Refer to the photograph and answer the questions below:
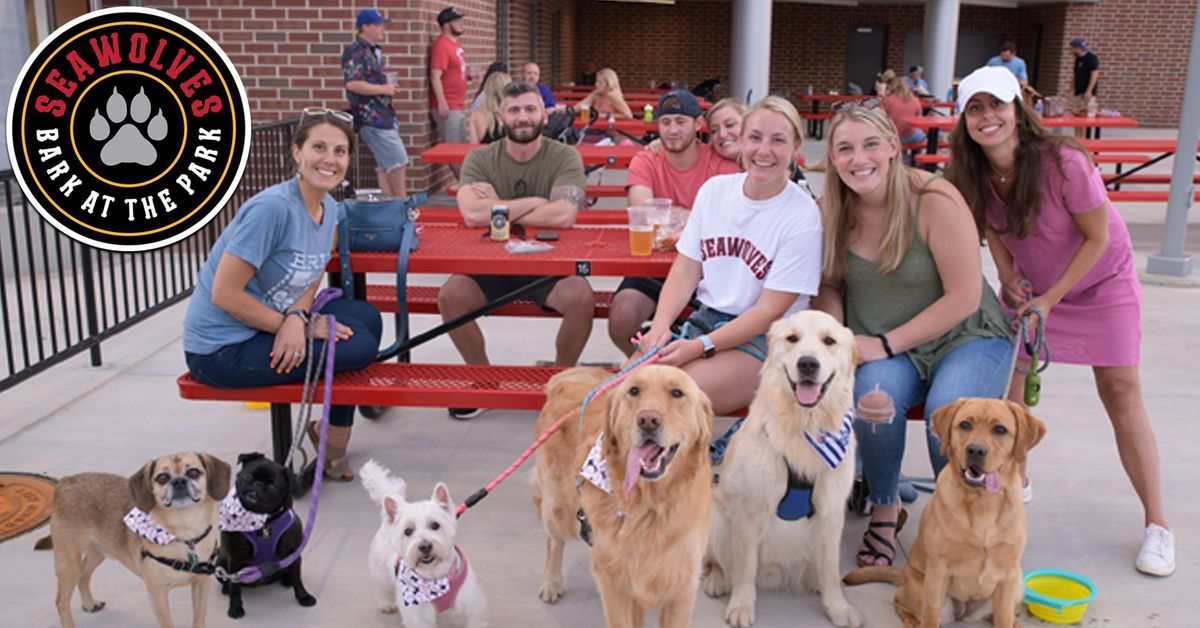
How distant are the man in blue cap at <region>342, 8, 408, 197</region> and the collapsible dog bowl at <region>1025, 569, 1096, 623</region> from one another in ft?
22.7

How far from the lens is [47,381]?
539cm

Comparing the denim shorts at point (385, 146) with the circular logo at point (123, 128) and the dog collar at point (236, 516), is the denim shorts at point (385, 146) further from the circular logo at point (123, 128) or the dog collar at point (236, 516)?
the dog collar at point (236, 516)

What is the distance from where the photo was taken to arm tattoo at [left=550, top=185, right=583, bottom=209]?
4781mm

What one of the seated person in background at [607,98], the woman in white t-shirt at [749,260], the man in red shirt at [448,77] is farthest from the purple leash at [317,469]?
the seated person in background at [607,98]

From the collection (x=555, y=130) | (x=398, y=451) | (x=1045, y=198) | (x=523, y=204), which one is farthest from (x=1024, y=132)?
(x=555, y=130)

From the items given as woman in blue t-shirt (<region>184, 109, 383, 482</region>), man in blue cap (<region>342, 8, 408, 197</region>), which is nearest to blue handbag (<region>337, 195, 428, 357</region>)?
woman in blue t-shirt (<region>184, 109, 383, 482</region>)

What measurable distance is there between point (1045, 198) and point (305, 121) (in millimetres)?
2662

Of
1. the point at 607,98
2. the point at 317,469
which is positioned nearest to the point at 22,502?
the point at 317,469

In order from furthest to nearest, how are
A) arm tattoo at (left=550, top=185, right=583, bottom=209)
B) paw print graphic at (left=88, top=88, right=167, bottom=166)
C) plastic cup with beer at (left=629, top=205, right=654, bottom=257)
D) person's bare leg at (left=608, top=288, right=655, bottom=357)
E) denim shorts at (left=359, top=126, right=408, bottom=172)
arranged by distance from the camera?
denim shorts at (left=359, top=126, right=408, bottom=172)
paw print graphic at (left=88, top=88, right=167, bottom=166)
arm tattoo at (left=550, top=185, right=583, bottom=209)
person's bare leg at (left=608, top=288, right=655, bottom=357)
plastic cup with beer at (left=629, top=205, right=654, bottom=257)

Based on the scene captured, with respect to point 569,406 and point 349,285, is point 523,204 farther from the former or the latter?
point 569,406

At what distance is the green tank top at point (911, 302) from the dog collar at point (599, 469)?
1.33 m

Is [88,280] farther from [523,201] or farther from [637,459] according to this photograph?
[637,459]

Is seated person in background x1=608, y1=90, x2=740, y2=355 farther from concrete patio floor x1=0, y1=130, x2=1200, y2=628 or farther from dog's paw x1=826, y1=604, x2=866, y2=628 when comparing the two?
dog's paw x1=826, y1=604, x2=866, y2=628

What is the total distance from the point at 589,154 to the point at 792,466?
5806mm
